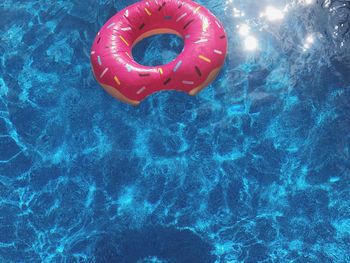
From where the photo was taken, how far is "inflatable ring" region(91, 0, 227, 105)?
557 centimetres

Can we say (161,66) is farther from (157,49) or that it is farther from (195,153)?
(195,153)

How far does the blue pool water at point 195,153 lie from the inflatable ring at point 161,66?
0.47m

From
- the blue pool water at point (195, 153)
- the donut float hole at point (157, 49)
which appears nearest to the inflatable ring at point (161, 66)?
the donut float hole at point (157, 49)

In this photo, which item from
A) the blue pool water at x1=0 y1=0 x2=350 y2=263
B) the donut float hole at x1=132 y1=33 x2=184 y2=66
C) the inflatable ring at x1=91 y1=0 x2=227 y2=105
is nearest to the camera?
the blue pool water at x1=0 y1=0 x2=350 y2=263

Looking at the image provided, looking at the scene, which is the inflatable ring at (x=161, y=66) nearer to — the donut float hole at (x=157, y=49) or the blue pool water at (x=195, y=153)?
the donut float hole at (x=157, y=49)

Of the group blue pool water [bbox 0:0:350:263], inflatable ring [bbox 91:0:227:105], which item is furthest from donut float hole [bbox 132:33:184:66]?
inflatable ring [bbox 91:0:227:105]

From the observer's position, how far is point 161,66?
18.6 feet

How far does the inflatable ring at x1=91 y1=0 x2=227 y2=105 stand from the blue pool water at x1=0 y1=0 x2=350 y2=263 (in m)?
0.47

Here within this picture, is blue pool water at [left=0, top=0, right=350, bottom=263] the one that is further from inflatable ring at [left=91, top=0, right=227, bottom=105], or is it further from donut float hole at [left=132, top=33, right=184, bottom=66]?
inflatable ring at [left=91, top=0, right=227, bottom=105]

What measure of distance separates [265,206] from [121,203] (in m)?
1.96

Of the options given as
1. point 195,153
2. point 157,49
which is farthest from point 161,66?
point 195,153

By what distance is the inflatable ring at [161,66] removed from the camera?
18.3 ft

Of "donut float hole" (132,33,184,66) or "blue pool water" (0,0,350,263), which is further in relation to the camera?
"donut float hole" (132,33,184,66)

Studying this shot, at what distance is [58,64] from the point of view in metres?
6.66
